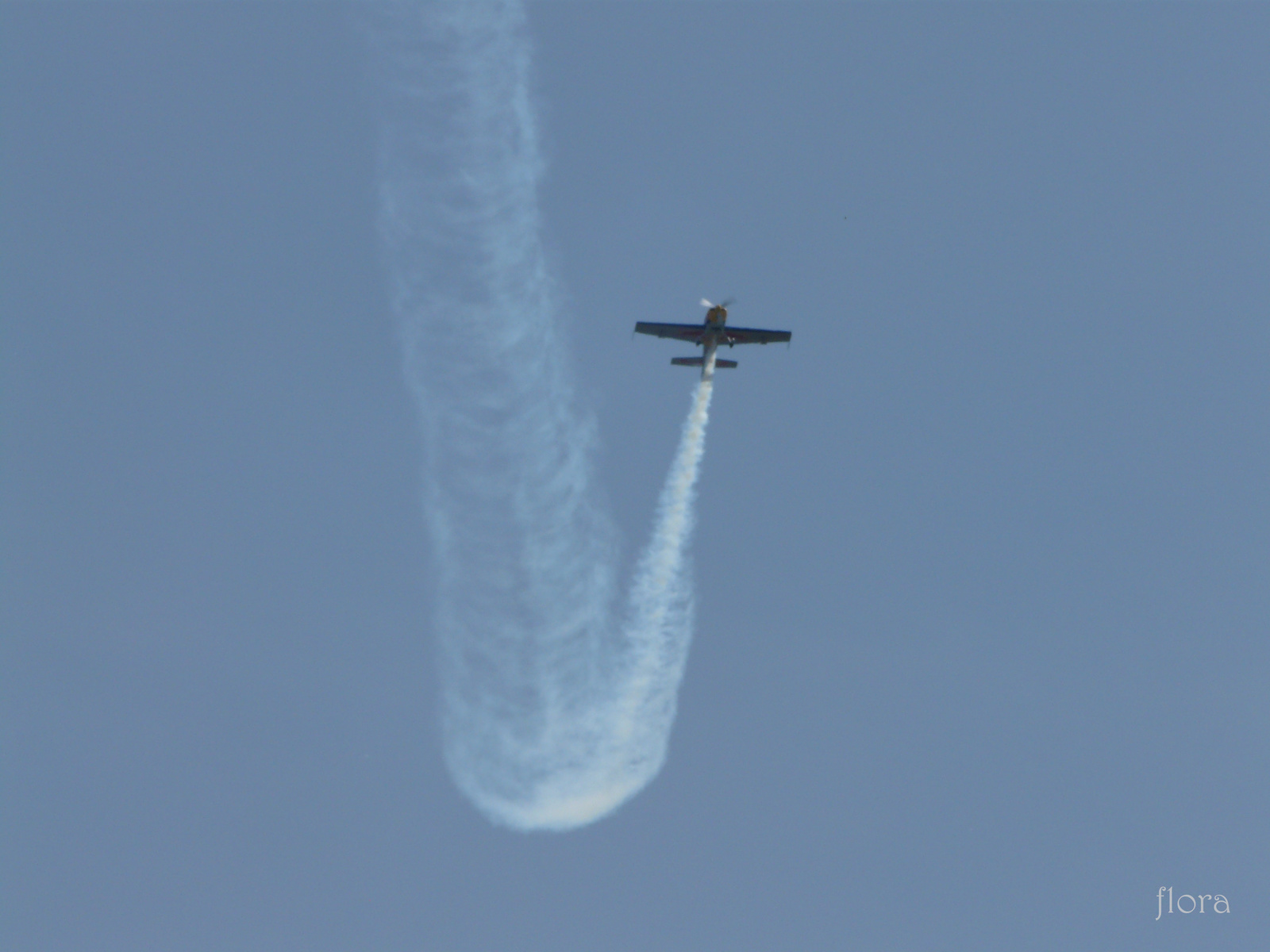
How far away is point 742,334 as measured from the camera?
57.7m

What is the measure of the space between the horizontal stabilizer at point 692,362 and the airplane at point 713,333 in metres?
0.56

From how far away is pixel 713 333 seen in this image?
5716cm

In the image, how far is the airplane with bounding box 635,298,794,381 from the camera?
57.2 m

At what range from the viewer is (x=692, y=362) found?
56.0 meters

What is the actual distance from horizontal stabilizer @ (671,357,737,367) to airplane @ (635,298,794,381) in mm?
562

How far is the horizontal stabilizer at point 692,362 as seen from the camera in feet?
183

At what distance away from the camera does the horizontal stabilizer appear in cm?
5569

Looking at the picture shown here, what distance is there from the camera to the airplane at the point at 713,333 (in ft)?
188

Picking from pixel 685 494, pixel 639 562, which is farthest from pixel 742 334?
pixel 639 562

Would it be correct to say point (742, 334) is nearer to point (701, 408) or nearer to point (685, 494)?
point (701, 408)

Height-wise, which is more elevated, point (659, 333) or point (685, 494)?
point (659, 333)

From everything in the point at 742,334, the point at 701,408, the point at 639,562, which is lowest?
the point at 639,562

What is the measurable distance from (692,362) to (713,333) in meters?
2.04

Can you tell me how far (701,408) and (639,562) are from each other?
7.62 meters
